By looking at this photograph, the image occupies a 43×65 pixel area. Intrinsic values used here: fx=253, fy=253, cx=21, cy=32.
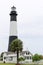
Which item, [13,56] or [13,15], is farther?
[13,15]

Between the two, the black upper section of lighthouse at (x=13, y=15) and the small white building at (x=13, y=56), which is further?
the small white building at (x=13, y=56)

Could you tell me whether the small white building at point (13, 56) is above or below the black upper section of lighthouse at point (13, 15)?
below

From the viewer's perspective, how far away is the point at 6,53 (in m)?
82.8

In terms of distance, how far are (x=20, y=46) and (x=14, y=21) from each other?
1854 centimetres

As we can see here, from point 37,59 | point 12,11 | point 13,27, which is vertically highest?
Answer: point 12,11

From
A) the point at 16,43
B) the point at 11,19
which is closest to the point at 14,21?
the point at 11,19

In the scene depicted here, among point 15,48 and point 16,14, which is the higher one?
point 16,14

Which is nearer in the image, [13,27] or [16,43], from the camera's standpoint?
[16,43]

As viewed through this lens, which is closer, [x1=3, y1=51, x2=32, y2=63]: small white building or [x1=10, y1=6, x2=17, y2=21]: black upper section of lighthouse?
[x1=10, y1=6, x2=17, y2=21]: black upper section of lighthouse

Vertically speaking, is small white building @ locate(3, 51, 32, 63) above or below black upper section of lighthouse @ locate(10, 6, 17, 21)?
below

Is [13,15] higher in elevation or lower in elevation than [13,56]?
higher

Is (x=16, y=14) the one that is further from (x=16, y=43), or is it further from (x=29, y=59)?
(x=16, y=43)

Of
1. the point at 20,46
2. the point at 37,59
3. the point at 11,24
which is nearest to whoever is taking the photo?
the point at 20,46

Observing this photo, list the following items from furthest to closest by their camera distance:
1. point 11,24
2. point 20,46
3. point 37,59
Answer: point 11,24, point 37,59, point 20,46
